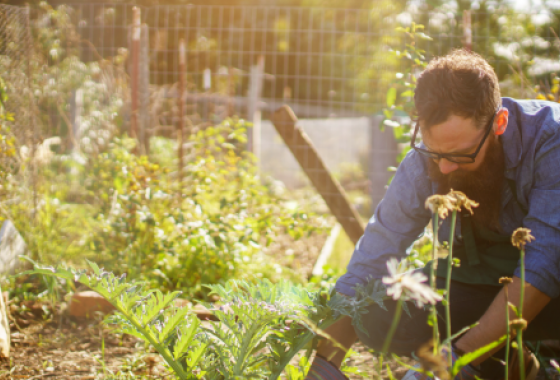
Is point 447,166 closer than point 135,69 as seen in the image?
Yes

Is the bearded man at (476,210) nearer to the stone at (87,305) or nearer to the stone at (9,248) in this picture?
the stone at (87,305)

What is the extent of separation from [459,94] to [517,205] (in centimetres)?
53

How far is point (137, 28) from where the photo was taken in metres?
3.73

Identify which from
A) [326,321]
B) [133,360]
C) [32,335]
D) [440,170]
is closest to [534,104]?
[440,170]

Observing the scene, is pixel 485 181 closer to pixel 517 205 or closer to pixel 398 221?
pixel 517 205

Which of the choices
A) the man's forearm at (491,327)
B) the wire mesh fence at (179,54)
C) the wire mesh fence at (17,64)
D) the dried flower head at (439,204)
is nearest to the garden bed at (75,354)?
the man's forearm at (491,327)

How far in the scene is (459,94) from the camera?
154 centimetres

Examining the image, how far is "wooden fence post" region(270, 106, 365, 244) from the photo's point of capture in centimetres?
326

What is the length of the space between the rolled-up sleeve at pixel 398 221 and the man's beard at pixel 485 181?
0.08m

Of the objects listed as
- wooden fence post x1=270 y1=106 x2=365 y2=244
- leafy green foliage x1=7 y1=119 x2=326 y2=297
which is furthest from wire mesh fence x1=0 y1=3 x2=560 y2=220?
leafy green foliage x1=7 y1=119 x2=326 y2=297

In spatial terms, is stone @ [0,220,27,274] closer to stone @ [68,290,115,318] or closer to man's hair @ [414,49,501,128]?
stone @ [68,290,115,318]

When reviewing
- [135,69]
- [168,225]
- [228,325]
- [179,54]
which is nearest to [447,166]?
[228,325]

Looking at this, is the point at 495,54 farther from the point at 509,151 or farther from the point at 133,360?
the point at 133,360

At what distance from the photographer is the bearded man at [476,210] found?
4.69 feet
